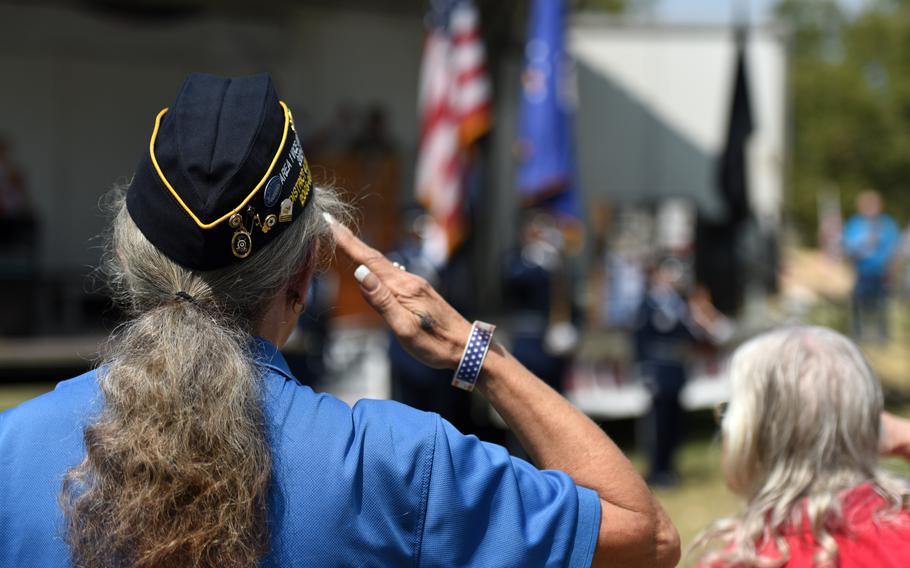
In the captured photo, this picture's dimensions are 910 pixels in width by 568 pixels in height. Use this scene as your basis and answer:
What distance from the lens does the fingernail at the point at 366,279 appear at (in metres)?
1.34

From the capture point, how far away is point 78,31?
11969 mm

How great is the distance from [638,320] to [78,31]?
27.1 feet

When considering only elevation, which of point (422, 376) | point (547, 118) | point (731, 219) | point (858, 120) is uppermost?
point (547, 118)

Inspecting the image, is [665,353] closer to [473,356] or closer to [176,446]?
[473,356]

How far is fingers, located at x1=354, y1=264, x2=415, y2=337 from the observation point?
1.33 m

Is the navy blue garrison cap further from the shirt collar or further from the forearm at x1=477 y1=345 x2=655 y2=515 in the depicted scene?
the forearm at x1=477 y1=345 x2=655 y2=515

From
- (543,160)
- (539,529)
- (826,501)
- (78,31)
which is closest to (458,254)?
(543,160)

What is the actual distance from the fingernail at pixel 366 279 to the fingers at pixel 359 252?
0.01 m

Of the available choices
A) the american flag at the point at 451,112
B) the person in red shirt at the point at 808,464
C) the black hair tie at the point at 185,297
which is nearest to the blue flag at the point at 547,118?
the american flag at the point at 451,112

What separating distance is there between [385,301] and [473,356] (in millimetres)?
146

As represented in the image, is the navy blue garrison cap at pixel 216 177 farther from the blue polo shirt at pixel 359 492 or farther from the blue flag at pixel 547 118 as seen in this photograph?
the blue flag at pixel 547 118

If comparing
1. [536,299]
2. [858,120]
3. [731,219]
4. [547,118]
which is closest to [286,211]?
[536,299]

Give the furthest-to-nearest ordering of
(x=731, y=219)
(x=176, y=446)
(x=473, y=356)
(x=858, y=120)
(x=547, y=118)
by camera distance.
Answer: (x=858, y=120) → (x=731, y=219) → (x=547, y=118) → (x=473, y=356) → (x=176, y=446)

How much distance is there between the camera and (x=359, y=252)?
136 centimetres
